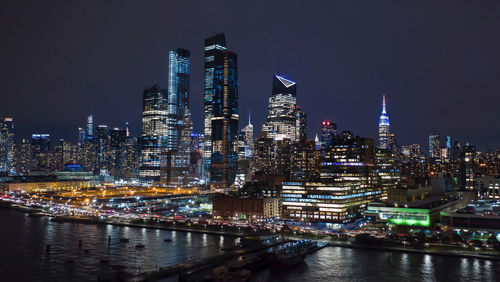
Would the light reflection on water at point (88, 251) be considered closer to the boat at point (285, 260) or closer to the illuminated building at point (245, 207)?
the boat at point (285, 260)

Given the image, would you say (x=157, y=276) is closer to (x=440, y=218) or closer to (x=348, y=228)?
(x=348, y=228)

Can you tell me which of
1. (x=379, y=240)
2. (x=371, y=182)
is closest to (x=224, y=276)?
(x=379, y=240)

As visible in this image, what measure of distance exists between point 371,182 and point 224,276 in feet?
241

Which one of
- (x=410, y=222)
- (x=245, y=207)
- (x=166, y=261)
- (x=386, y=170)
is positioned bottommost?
(x=166, y=261)

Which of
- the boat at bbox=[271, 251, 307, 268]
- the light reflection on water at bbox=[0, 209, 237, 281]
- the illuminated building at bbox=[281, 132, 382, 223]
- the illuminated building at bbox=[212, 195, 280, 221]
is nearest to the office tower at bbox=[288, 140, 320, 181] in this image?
the illuminated building at bbox=[281, 132, 382, 223]

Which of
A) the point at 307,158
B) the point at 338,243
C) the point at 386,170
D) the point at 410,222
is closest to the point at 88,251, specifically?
the point at 338,243

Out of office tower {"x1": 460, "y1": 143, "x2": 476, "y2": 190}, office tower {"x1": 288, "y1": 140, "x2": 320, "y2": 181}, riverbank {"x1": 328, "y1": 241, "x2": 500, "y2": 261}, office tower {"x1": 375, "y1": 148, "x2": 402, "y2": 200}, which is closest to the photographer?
riverbank {"x1": 328, "y1": 241, "x2": 500, "y2": 261}

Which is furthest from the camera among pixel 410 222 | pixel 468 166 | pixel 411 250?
pixel 468 166

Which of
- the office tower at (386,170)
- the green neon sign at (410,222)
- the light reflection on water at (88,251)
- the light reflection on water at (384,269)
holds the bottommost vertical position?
the light reflection on water at (384,269)

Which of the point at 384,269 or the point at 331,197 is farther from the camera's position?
the point at 331,197

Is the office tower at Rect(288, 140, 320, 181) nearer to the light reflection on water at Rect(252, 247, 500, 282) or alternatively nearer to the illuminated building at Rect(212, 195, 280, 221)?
the illuminated building at Rect(212, 195, 280, 221)

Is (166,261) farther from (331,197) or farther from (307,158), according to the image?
(307,158)

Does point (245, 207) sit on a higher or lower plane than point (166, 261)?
higher

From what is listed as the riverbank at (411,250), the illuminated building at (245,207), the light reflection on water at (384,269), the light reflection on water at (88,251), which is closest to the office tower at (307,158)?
the illuminated building at (245,207)
